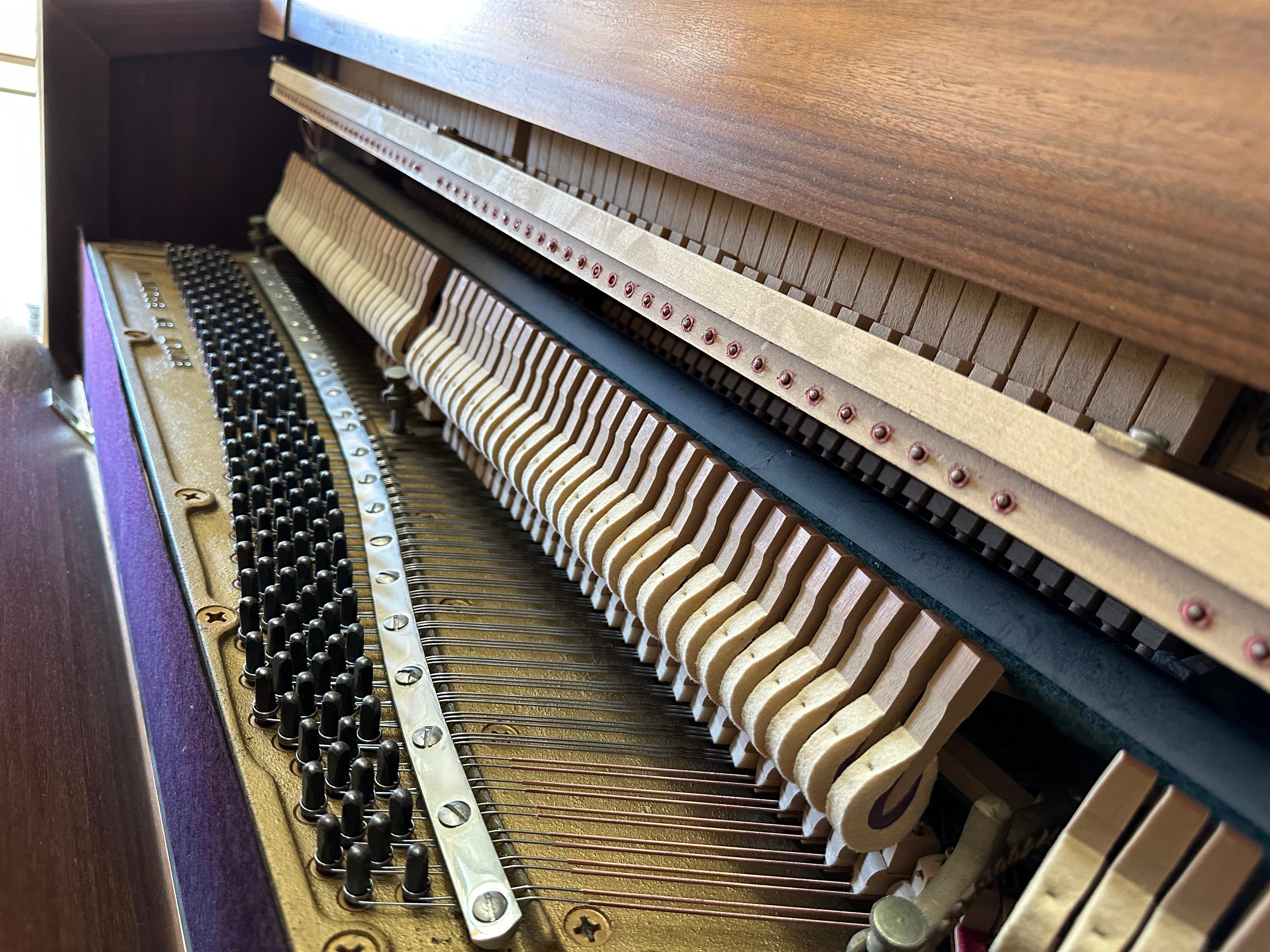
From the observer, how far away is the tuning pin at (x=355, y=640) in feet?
5.82

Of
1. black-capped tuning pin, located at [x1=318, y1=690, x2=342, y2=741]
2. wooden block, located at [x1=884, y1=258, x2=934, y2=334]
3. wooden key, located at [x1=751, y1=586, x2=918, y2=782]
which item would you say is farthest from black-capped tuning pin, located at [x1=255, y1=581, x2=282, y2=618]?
wooden block, located at [x1=884, y1=258, x2=934, y2=334]

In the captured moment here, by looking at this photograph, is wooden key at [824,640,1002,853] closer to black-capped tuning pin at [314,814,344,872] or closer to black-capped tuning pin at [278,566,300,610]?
black-capped tuning pin at [314,814,344,872]

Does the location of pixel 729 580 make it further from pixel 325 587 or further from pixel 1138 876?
pixel 325 587

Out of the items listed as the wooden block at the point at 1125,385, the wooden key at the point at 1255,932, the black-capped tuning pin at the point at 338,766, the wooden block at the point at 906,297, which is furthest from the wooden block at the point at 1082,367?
the black-capped tuning pin at the point at 338,766

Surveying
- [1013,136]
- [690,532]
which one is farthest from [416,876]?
[1013,136]

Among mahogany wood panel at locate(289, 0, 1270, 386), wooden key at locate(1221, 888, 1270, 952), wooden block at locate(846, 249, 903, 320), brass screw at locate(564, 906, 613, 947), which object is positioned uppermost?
mahogany wood panel at locate(289, 0, 1270, 386)

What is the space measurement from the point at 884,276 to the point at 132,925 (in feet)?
5.87

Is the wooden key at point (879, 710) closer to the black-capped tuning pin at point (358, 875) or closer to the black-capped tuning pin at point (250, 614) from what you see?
the black-capped tuning pin at point (358, 875)

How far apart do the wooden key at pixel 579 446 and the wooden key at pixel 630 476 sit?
98 mm

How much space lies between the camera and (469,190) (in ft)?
8.73

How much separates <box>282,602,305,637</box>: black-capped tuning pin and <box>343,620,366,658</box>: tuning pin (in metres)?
0.11

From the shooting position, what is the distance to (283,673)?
1.70 metres

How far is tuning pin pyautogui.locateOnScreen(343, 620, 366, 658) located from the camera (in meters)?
1.77

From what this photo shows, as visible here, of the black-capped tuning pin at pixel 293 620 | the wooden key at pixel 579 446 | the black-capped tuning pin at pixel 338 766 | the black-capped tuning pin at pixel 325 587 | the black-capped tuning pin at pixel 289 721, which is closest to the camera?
the black-capped tuning pin at pixel 338 766
